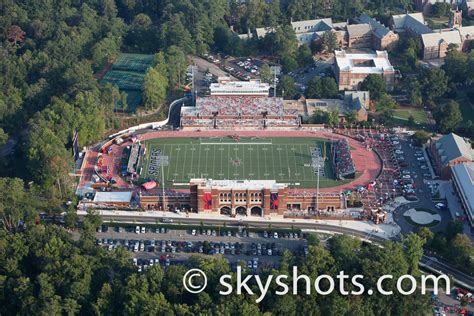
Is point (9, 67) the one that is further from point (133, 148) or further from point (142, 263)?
point (142, 263)

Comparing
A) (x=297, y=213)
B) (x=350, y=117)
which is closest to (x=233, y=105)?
(x=350, y=117)

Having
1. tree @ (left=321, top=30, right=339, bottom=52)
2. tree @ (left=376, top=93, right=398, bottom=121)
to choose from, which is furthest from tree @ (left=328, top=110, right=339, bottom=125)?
tree @ (left=321, top=30, right=339, bottom=52)

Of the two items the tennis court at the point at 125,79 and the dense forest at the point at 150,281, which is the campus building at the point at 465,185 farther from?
the tennis court at the point at 125,79

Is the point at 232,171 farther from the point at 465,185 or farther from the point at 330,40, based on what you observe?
the point at 330,40

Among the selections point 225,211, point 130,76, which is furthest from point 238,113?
point 130,76

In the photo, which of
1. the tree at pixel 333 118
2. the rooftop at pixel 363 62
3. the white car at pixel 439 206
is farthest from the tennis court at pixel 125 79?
the white car at pixel 439 206

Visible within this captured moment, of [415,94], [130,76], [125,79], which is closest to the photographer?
[415,94]
